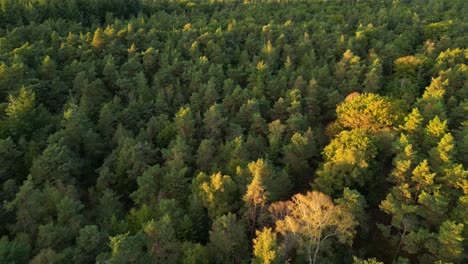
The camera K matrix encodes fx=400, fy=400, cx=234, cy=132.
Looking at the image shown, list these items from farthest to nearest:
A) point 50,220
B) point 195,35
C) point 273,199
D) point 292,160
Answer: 1. point 195,35
2. point 292,160
3. point 273,199
4. point 50,220

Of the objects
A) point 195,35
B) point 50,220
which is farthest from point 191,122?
point 195,35

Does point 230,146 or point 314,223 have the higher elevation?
point 314,223

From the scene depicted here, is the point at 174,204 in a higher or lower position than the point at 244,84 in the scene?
higher

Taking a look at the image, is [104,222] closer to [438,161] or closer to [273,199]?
[273,199]

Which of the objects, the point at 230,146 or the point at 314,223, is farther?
the point at 230,146

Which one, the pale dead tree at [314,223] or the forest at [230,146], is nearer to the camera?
the pale dead tree at [314,223]
